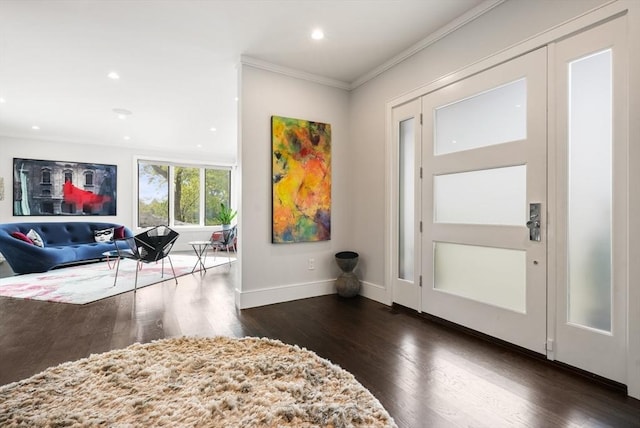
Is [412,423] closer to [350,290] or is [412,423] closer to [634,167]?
[634,167]

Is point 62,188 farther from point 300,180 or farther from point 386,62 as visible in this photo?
point 386,62

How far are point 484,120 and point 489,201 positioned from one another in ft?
2.19

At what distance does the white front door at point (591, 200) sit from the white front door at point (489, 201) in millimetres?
100

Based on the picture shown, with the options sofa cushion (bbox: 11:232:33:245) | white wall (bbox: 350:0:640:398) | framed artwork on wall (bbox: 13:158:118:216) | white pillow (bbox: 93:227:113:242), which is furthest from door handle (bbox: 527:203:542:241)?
framed artwork on wall (bbox: 13:158:118:216)

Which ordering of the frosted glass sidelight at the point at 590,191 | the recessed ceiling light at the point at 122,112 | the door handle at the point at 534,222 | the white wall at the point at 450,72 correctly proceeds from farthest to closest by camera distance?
the recessed ceiling light at the point at 122,112
the door handle at the point at 534,222
the frosted glass sidelight at the point at 590,191
the white wall at the point at 450,72

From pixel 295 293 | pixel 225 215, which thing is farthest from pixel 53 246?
pixel 295 293

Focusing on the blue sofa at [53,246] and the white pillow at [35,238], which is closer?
the blue sofa at [53,246]

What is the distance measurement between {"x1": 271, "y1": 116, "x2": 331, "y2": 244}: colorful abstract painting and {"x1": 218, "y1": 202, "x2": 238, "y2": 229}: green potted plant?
17.6 feet

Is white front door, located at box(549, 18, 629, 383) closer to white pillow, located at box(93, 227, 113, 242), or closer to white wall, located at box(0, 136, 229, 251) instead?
white pillow, located at box(93, 227, 113, 242)

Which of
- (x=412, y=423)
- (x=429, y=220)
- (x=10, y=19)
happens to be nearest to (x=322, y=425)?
(x=412, y=423)

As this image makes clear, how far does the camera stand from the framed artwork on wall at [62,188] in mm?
6176

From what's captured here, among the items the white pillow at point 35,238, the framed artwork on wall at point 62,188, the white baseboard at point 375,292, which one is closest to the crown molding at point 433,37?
the white baseboard at point 375,292

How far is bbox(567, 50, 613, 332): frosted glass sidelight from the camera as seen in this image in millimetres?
1817

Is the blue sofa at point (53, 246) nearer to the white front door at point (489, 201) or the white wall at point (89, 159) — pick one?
the white wall at point (89, 159)
